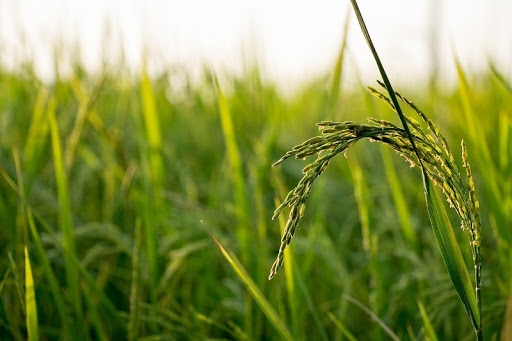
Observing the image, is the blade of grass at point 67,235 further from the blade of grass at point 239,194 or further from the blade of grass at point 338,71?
the blade of grass at point 338,71

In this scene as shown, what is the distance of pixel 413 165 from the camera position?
0.55 metres

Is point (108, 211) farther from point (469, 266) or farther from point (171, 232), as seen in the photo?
point (469, 266)

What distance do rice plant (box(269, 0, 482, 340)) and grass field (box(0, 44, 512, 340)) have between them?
13 cm

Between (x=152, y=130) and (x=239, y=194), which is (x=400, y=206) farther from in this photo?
(x=152, y=130)

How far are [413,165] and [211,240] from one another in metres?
0.81

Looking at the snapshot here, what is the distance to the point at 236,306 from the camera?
1165 mm

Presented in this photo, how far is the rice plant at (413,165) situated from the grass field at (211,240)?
13cm

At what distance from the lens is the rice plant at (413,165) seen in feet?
1.60

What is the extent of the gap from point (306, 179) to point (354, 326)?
0.86 meters

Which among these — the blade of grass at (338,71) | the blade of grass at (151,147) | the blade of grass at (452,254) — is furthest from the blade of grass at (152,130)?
the blade of grass at (452,254)

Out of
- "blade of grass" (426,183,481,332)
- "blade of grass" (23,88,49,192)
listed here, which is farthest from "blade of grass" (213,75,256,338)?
"blade of grass" (426,183,481,332)

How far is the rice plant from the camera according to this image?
49cm

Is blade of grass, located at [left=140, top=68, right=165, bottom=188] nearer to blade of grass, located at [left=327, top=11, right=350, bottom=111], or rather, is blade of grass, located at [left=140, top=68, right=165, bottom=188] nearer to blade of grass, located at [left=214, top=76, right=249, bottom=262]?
blade of grass, located at [left=214, top=76, right=249, bottom=262]

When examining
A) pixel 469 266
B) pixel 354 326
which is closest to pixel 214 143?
pixel 354 326
